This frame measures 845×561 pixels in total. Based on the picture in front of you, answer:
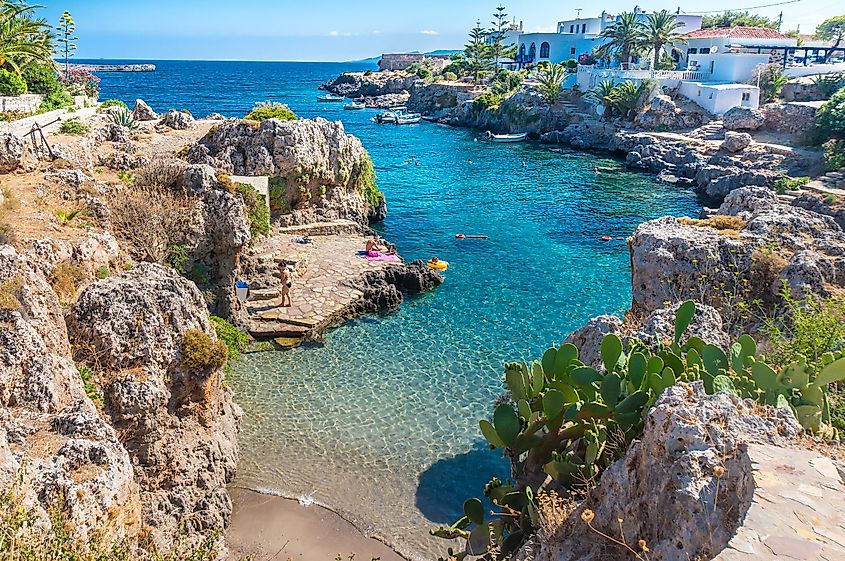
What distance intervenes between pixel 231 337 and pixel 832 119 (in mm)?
55096

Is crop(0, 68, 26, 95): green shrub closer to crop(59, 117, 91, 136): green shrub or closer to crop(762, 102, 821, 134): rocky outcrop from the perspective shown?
crop(59, 117, 91, 136): green shrub

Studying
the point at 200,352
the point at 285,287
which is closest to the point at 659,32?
the point at 285,287

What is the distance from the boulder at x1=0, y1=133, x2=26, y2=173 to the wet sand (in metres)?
15.9

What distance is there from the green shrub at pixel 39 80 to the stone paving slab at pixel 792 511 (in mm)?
47331

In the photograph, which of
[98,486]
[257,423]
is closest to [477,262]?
[257,423]

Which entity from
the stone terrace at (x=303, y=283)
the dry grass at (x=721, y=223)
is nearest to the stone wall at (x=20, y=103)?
the stone terrace at (x=303, y=283)

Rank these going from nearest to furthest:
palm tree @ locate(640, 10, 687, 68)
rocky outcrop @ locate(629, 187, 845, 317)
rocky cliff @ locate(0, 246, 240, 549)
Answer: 1. rocky cliff @ locate(0, 246, 240, 549)
2. rocky outcrop @ locate(629, 187, 845, 317)
3. palm tree @ locate(640, 10, 687, 68)

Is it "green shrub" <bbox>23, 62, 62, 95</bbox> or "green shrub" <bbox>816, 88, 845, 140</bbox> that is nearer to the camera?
"green shrub" <bbox>23, 62, 62, 95</bbox>

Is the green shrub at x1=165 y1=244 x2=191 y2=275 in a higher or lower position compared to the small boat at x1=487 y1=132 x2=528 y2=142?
lower

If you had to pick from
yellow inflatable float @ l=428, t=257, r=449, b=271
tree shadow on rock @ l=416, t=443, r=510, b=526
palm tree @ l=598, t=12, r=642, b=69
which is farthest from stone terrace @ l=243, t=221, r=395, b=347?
palm tree @ l=598, t=12, r=642, b=69

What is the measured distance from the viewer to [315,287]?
2798 centimetres

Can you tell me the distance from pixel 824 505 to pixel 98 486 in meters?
9.78

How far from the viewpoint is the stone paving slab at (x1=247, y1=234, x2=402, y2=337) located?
25047 millimetres

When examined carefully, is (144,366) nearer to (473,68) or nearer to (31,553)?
(31,553)
